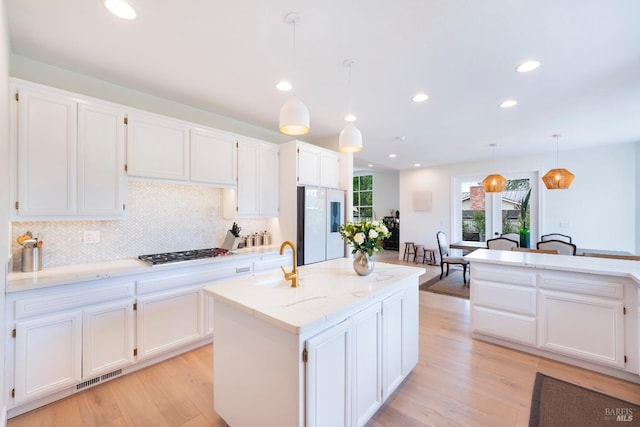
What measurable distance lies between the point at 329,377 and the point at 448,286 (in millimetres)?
4352

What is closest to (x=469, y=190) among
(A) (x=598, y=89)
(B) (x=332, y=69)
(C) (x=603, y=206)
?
(C) (x=603, y=206)

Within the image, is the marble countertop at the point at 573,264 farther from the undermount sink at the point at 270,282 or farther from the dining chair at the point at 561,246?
the undermount sink at the point at 270,282


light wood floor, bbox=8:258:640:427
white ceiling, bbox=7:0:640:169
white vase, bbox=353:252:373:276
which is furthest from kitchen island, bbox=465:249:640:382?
white ceiling, bbox=7:0:640:169

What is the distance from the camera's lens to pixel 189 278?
2.63 m

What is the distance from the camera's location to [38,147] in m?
2.02

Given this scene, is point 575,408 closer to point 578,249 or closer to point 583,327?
point 583,327

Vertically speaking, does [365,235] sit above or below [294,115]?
below

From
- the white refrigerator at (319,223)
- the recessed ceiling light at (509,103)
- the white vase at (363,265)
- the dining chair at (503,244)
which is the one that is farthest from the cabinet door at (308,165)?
the dining chair at (503,244)

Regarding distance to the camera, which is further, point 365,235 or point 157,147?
point 157,147

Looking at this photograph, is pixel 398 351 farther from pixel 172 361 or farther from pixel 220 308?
pixel 172 361

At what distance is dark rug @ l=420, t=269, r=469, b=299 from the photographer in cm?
458

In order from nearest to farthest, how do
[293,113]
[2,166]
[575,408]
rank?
[2,166] < [293,113] < [575,408]

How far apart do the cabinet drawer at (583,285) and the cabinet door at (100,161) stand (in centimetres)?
408

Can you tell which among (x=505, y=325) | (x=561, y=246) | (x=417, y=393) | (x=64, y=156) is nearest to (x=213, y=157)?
(x=64, y=156)
